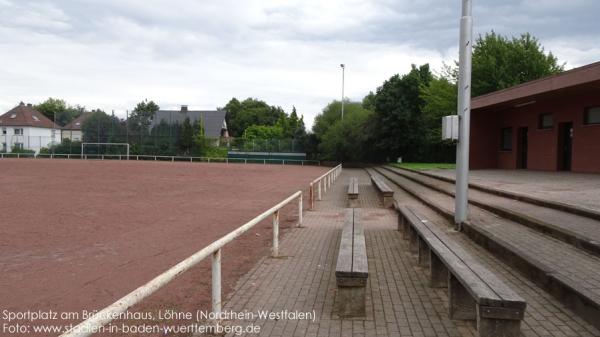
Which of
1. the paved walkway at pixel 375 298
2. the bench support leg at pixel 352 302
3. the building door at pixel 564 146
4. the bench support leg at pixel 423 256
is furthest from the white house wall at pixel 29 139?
the bench support leg at pixel 352 302

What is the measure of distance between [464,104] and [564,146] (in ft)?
46.1

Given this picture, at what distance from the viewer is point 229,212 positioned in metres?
12.3

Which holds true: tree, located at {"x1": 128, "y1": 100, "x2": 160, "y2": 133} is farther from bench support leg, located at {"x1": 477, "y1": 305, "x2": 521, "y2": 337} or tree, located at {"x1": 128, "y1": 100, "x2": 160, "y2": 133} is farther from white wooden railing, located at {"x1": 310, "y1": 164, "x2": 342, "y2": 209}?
bench support leg, located at {"x1": 477, "y1": 305, "x2": 521, "y2": 337}

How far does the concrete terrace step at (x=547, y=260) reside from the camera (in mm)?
4074

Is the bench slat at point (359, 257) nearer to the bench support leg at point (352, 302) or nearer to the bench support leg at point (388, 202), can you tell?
the bench support leg at point (352, 302)

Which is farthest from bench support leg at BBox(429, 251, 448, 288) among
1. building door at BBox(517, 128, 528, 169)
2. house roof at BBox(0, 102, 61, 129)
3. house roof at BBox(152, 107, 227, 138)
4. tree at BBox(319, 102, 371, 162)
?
house roof at BBox(0, 102, 61, 129)

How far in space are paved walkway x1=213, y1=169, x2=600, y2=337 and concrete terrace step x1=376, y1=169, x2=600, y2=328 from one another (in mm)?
110

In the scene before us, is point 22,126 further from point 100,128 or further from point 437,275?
point 437,275

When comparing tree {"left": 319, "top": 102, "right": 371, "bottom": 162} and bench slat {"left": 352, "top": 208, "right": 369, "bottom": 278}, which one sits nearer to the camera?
bench slat {"left": 352, "top": 208, "right": 369, "bottom": 278}

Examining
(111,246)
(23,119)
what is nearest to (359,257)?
(111,246)

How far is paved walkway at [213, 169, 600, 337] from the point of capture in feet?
13.2

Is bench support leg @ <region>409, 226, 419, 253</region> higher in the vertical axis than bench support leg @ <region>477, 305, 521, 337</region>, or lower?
lower

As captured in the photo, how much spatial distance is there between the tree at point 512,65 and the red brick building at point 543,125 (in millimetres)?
11725

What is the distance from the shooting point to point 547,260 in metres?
5.29
